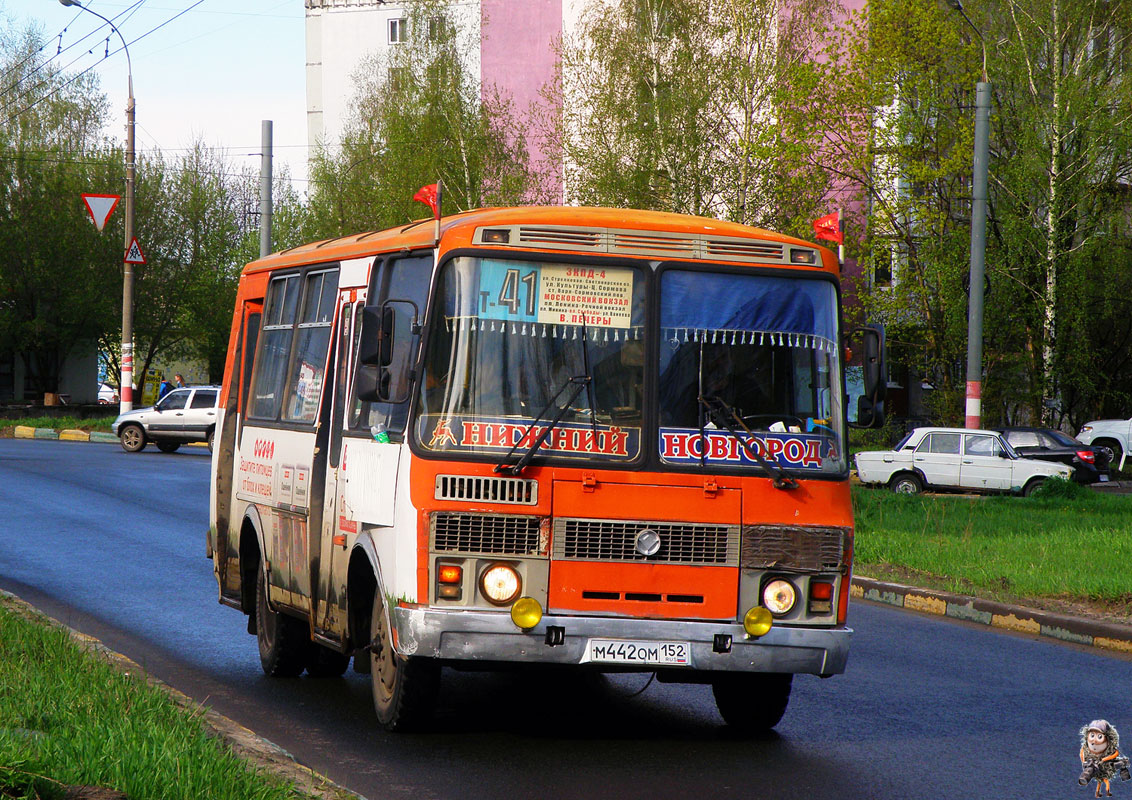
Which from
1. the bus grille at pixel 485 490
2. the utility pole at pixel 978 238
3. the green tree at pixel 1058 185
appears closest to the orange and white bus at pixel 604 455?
the bus grille at pixel 485 490

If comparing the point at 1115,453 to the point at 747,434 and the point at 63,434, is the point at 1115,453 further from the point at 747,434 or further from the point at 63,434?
the point at 747,434

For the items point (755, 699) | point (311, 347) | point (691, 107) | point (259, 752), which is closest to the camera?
point (259, 752)

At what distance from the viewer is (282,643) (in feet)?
31.3

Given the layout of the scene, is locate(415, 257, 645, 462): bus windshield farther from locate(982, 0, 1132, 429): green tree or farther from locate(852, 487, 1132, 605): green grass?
locate(982, 0, 1132, 429): green tree

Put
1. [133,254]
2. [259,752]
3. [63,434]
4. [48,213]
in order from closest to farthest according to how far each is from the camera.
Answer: [259,752], [133,254], [63,434], [48,213]

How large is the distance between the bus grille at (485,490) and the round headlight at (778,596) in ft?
3.90

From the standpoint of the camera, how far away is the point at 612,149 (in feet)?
141

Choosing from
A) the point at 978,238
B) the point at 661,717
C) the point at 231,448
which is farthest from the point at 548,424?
the point at 978,238

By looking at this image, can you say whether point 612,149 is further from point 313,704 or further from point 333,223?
point 313,704

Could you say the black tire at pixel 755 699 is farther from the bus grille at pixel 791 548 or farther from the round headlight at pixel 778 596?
the bus grille at pixel 791 548

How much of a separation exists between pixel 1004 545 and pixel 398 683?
1135 cm

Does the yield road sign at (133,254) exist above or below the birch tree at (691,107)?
below

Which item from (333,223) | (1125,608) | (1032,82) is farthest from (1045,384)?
(333,223)

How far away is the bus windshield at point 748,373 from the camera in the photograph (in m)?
7.45
